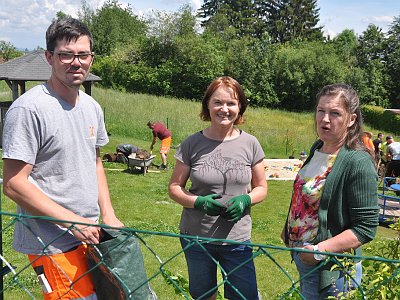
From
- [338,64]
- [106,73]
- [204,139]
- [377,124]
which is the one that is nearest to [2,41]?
[106,73]

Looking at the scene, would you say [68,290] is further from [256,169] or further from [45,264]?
[256,169]

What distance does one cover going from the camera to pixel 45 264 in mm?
1928

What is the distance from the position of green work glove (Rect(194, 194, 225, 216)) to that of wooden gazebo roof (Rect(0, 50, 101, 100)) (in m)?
11.0

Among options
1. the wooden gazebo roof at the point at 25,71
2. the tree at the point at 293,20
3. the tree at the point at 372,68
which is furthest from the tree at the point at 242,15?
the wooden gazebo roof at the point at 25,71

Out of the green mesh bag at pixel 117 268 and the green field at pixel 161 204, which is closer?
the green mesh bag at pixel 117 268

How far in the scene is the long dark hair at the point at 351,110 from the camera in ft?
A: 6.94

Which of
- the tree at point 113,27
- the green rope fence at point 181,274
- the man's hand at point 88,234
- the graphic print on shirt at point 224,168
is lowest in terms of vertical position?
the green rope fence at point 181,274

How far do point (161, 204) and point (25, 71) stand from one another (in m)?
7.11

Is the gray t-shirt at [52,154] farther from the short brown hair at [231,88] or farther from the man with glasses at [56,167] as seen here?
the short brown hair at [231,88]

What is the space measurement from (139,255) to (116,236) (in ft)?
0.46

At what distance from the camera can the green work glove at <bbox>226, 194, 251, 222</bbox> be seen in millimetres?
2369

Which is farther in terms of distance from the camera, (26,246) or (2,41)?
(2,41)

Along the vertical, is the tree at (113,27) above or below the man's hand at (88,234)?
above

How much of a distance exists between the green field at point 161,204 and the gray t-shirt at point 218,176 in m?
0.53
